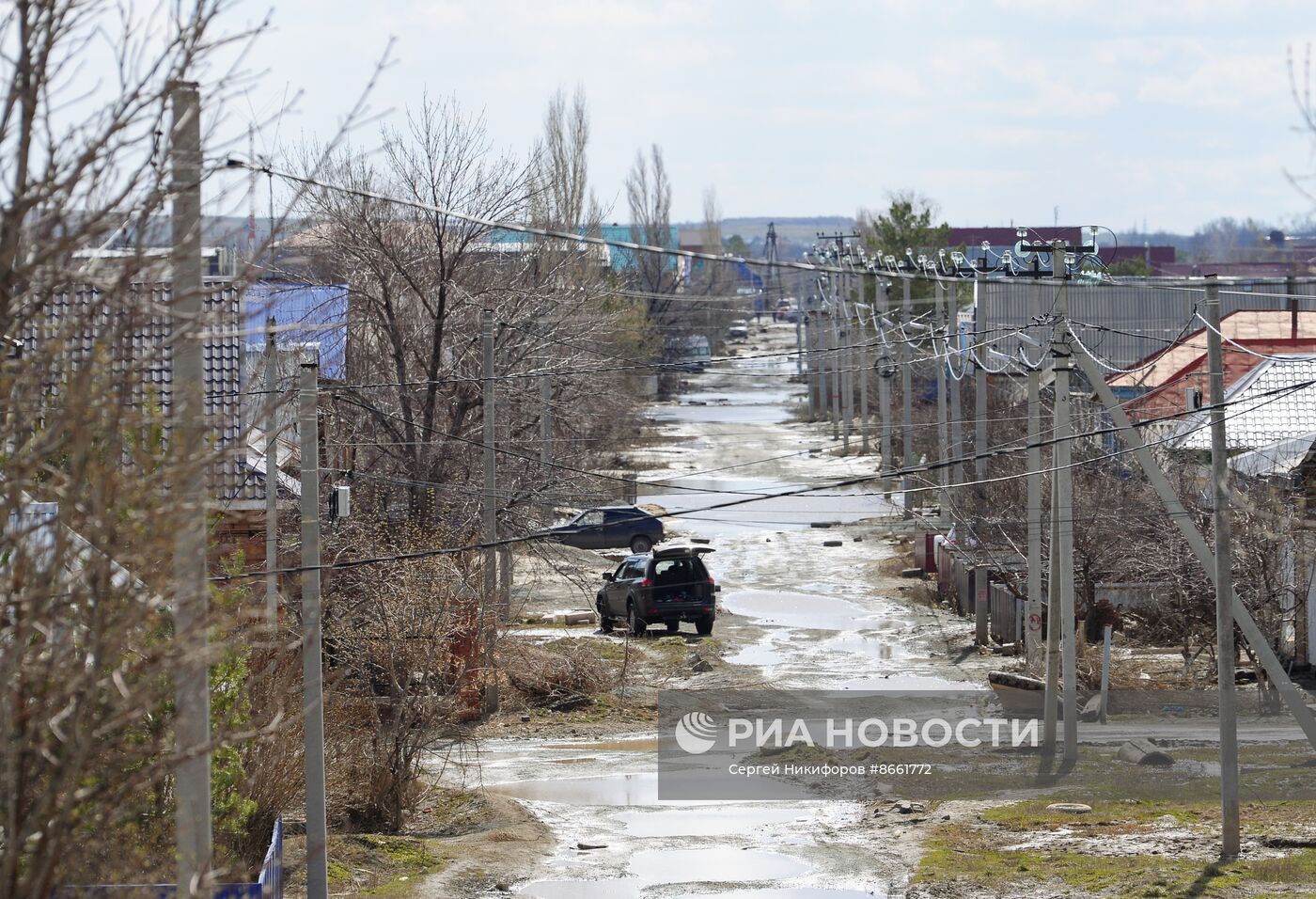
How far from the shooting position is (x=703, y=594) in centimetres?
2819

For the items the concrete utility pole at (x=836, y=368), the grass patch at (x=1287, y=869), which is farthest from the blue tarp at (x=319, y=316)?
the concrete utility pole at (x=836, y=368)

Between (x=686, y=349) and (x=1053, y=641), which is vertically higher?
(x=686, y=349)

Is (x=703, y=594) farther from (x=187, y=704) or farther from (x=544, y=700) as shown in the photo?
(x=187, y=704)

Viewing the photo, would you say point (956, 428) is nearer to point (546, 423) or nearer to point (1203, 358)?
point (1203, 358)

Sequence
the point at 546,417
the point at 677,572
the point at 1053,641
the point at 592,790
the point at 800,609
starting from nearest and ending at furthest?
the point at 592,790 < the point at 1053,641 < the point at 677,572 < the point at 800,609 < the point at 546,417

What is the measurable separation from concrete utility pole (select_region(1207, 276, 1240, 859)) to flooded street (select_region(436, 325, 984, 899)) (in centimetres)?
311

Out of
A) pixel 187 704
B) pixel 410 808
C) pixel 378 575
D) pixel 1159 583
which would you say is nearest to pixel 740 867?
pixel 410 808

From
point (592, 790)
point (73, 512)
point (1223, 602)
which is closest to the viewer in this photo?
point (73, 512)

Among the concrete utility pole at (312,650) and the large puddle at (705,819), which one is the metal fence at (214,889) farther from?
the large puddle at (705,819)

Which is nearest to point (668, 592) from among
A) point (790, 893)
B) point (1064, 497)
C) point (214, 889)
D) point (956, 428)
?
point (1064, 497)

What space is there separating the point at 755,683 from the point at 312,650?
42.9 ft

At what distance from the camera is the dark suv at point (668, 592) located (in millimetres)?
28188

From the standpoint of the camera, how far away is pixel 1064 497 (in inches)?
739

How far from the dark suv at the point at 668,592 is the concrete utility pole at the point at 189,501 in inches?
866
